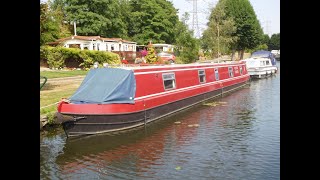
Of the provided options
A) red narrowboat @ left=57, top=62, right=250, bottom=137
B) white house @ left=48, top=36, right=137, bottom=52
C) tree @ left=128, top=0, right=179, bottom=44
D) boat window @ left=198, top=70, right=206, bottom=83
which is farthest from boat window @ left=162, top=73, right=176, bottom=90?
tree @ left=128, top=0, right=179, bottom=44

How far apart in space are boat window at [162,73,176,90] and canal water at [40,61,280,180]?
4.33ft

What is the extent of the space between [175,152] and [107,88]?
124 inches

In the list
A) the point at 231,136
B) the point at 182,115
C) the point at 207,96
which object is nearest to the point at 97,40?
the point at 207,96

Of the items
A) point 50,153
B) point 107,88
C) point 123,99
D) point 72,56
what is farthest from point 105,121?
point 72,56

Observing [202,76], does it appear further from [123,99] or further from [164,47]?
[164,47]

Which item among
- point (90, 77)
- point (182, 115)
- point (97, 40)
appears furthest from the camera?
point (97, 40)

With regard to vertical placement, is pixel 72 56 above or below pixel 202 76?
above

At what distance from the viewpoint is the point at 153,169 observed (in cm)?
792

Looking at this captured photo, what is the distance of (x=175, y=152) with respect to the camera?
9.23 metres

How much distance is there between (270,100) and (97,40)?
83.0 ft
